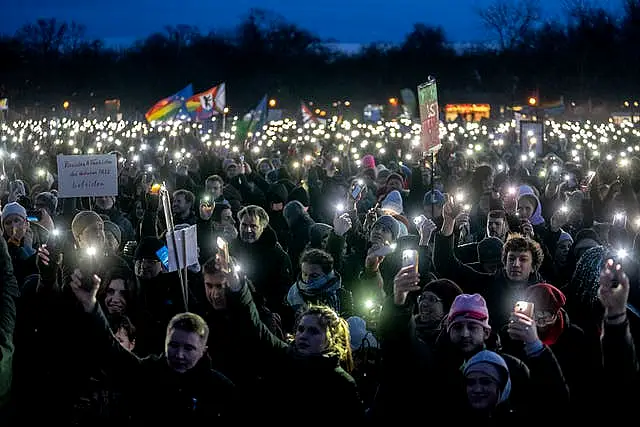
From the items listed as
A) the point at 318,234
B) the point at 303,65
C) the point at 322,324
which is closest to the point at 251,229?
the point at 318,234

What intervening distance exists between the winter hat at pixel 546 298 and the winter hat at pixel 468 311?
0.53 metres

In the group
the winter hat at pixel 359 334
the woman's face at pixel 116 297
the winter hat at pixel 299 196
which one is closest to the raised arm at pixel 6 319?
the woman's face at pixel 116 297

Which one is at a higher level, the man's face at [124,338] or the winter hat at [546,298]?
the winter hat at [546,298]

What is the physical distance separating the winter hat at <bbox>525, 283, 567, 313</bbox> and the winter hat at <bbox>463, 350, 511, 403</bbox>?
94cm

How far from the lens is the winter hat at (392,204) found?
8914 mm

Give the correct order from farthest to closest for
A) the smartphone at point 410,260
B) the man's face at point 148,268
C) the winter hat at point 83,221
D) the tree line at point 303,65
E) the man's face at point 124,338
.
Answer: the tree line at point 303,65, the winter hat at point 83,221, the man's face at point 148,268, the man's face at point 124,338, the smartphone at point 410,260

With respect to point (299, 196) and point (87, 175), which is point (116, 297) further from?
point (299, 196)

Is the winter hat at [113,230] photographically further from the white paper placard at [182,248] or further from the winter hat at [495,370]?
the winter hat at [495,370]

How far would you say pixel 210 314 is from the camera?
16.8 ft

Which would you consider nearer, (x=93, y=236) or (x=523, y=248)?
(x=523, y=248)

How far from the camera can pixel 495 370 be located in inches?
159

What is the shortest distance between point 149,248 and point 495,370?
2.98 m

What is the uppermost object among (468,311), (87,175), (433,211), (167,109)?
(167,109)

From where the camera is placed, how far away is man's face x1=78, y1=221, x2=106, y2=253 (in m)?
6.82
